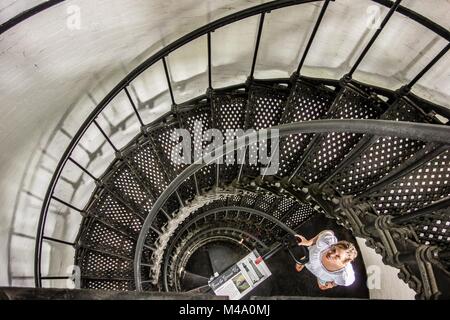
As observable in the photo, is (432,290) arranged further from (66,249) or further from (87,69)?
(66,249)

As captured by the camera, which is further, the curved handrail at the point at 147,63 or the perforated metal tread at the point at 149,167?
the perforated metal tread at the point at 149,167

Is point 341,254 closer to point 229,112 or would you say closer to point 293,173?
point 293,173

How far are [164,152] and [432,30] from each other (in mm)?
3051

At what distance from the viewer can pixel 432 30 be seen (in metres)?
2.76

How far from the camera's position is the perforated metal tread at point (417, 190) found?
2.67m

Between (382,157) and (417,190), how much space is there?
39 centimetres

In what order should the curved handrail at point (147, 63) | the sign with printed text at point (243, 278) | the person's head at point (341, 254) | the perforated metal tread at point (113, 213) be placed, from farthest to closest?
the sign with printed text at point (243, 278), the perforated metal tread at point (113, 213), the person's head at point (341, 254), the curved handrail at point (147, 63)

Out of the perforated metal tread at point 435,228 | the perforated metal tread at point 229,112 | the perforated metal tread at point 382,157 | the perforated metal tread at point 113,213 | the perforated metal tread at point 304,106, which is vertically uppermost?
the perforated metal tread at point 229,112

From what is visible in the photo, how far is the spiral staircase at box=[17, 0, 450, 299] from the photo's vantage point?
8.42 ft

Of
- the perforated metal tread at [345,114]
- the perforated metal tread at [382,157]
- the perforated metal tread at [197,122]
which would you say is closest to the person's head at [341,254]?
the perforated metal tread at [382,157]

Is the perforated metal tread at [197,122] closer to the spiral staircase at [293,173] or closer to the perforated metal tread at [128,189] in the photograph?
the spiral staircase at [293,173]

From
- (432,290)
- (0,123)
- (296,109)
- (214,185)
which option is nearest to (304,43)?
(296,109)

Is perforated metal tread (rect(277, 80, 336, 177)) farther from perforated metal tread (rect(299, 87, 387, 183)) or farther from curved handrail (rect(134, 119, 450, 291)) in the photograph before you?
curved handrail (rect(134, 119, 450, 291))

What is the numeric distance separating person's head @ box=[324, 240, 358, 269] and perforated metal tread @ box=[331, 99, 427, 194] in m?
0.66
